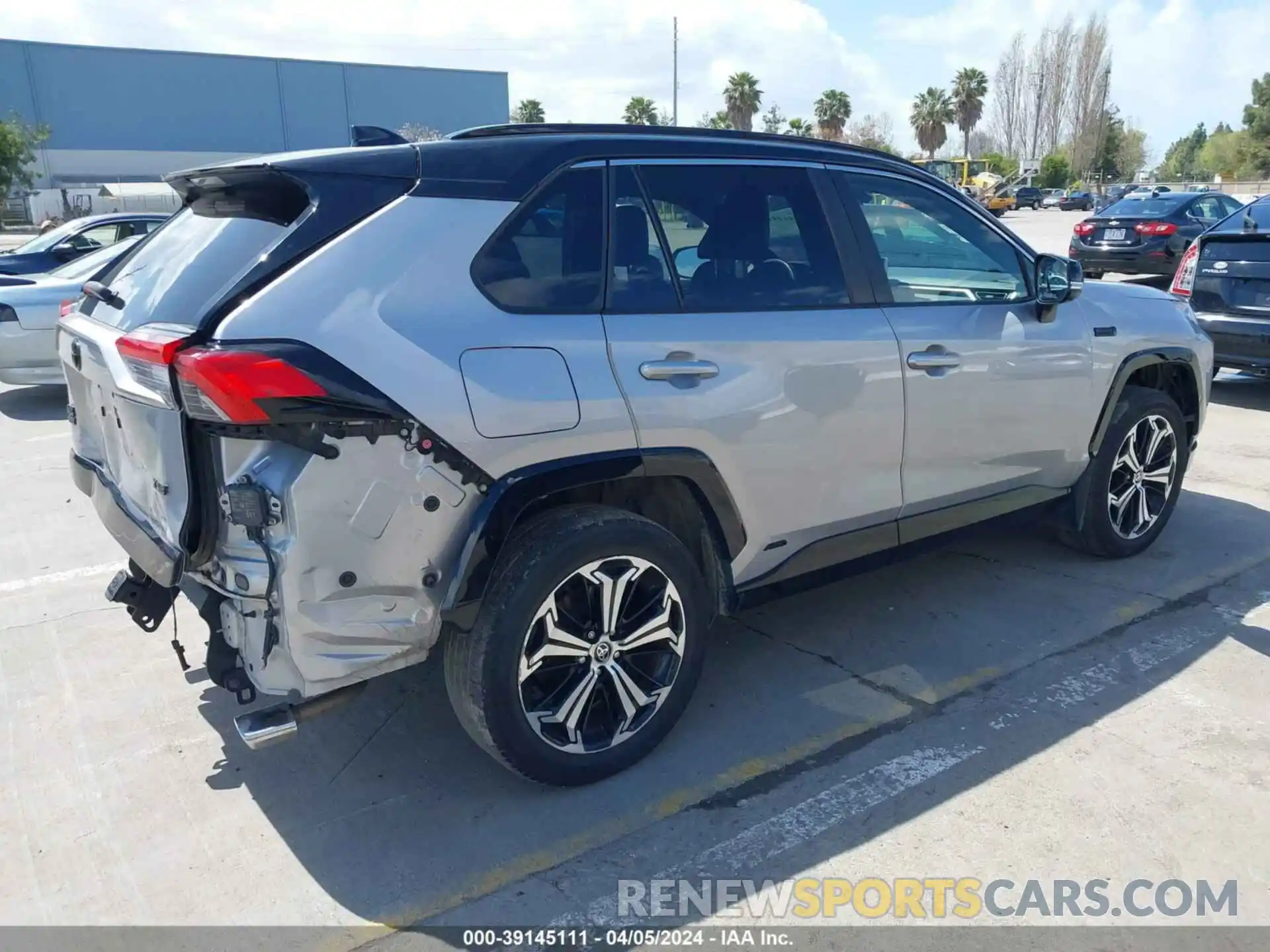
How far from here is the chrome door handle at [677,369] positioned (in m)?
2.93

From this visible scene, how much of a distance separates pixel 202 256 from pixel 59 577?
2.73 metres

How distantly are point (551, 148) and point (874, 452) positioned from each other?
5.12 feet

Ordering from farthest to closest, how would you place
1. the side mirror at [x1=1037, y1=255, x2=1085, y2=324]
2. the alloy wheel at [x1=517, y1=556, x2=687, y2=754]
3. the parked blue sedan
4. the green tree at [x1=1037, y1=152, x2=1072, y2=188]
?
1. the green tree at [x1=1037, y1=152, x2=1072, y2=188]
2. the parked blue sedan
3. the side mirror at [x1=1037, y1=255, x2=1085, y2=324]
4. the alloy wheel at [x1=517, y1=556, x2=687, y2=754]

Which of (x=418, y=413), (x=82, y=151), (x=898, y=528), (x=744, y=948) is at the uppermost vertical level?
(x=82, y=151)

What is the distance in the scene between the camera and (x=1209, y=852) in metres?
2.75

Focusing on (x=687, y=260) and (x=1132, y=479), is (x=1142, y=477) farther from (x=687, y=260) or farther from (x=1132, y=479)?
(x=687, y=260)

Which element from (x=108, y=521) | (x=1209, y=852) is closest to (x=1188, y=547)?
(x=1209, y=852)

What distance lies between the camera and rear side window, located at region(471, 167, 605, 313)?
108 inches

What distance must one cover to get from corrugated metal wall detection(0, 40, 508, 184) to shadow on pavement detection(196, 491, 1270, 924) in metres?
65.2

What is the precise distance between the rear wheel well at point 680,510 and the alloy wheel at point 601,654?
0.75 feet

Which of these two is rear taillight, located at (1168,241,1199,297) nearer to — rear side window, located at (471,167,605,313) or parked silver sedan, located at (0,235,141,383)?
rear side window, located at (471,167,605,313)

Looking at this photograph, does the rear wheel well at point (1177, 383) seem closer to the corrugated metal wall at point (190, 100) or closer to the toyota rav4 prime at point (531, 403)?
the toyota rav4 prime at point (531, 403)

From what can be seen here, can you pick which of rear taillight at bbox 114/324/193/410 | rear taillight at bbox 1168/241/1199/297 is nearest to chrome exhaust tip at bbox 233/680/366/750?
rear taillight at bbox 114/324/193/410

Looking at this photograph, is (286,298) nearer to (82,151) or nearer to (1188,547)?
(1188,547)
